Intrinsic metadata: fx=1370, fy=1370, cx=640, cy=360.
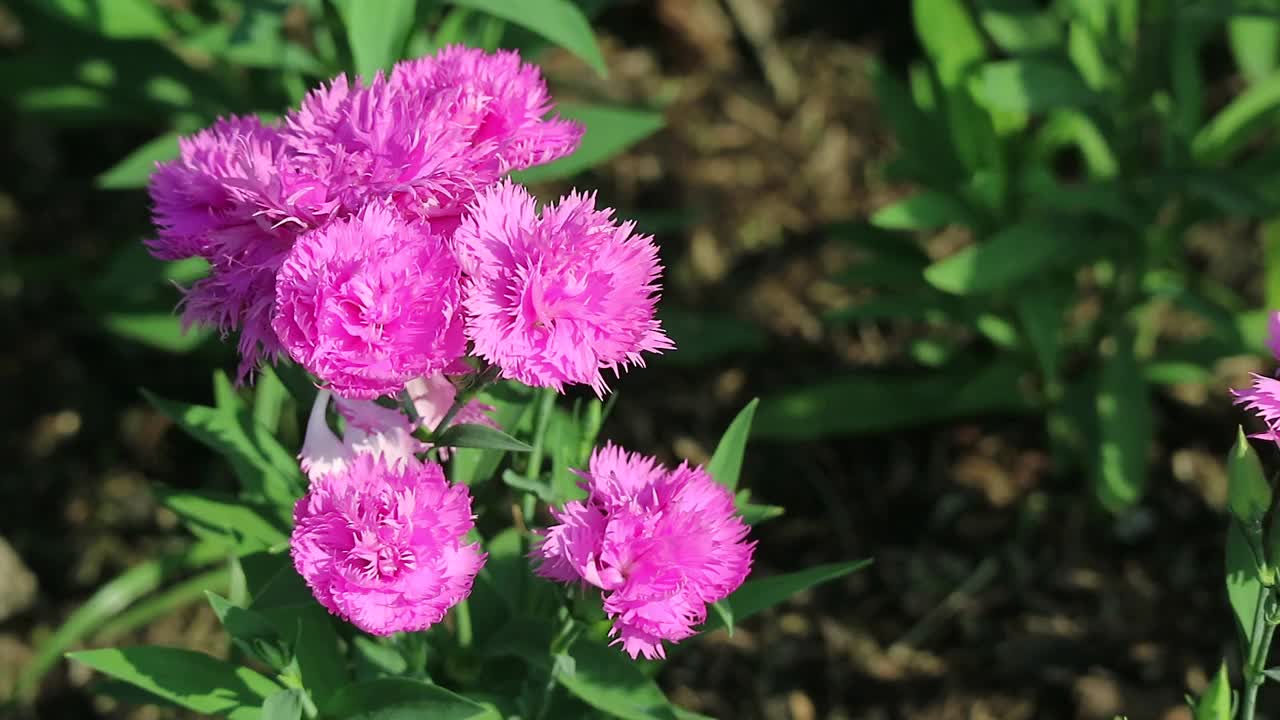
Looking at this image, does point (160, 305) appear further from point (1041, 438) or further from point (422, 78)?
point (1041, 438)

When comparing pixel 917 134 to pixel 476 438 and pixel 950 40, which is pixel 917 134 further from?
pixel 476 438

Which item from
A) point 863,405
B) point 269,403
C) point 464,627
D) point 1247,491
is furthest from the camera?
point 863,405

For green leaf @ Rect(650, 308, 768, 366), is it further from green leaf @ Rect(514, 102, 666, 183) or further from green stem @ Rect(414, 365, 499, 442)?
green stem @ Rect(414, 365, 499, 442)

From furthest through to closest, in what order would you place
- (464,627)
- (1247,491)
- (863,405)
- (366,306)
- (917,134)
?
(863,405), (917,134), (464,627), (1247,491), (366,306)

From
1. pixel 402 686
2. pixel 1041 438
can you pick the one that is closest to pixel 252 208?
pixel 402 686

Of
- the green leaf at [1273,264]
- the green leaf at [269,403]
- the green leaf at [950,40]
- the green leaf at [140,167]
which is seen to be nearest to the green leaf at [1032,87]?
the green leaf at [950,40]

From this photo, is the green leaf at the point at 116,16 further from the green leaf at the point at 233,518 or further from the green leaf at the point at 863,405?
the green leaf at the point at 863,405

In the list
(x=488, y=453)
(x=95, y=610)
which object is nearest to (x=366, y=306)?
(x=488, y=453)
